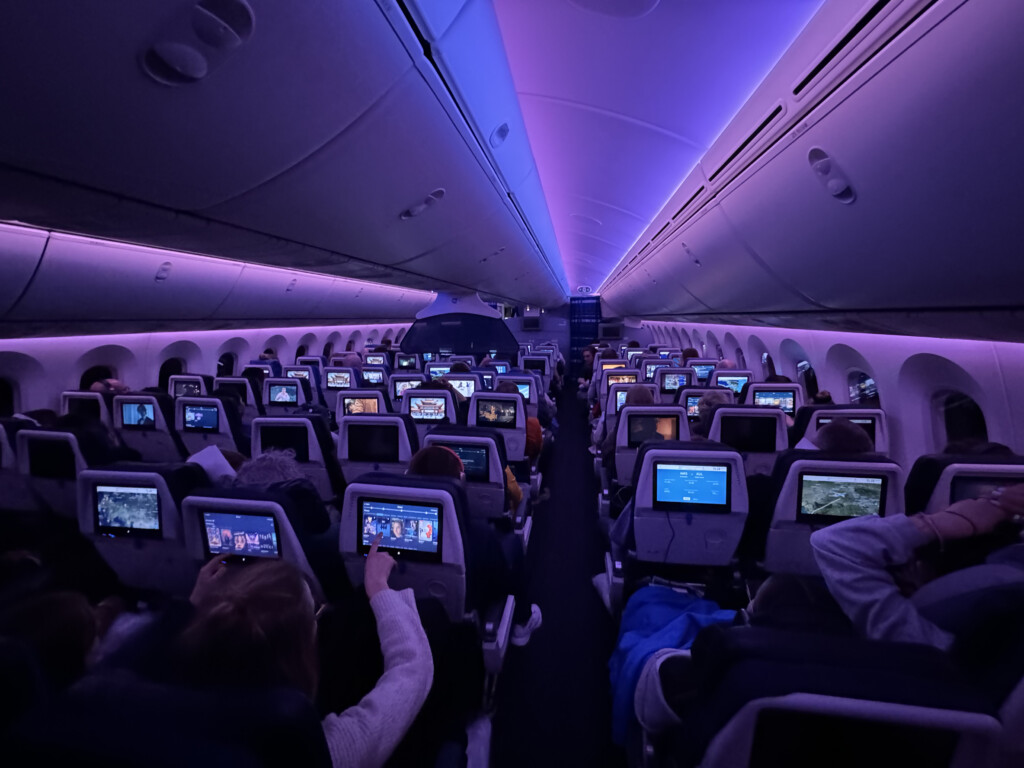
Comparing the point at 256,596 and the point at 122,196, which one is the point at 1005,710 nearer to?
the point at 256,596

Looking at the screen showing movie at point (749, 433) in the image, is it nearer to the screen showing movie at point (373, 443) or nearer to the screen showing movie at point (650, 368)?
the screen showing movie at point (373, 443)

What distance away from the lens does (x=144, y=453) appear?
7.02 metres

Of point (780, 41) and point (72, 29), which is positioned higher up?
point (780, 41)

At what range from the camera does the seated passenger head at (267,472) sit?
349 cm

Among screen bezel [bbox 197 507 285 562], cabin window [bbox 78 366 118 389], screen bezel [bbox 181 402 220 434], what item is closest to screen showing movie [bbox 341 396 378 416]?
screen bezel [bbox 181 402 220 434]

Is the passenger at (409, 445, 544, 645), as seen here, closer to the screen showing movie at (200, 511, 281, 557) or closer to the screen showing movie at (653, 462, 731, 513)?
the screen showing movie at (200, 511, 281, 557)

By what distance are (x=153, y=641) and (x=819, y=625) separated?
2190mm

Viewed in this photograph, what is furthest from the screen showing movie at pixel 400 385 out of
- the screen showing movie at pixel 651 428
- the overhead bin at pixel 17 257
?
the overhead bin at pixel 17 257

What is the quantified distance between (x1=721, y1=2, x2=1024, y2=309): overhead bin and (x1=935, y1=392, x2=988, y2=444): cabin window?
345 cm

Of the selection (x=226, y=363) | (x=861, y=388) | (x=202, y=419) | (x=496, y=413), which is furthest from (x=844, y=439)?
(x=226, y=363)

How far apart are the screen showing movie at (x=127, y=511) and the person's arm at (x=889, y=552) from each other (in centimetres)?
369

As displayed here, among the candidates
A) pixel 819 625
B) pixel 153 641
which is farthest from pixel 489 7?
pixel 819 625

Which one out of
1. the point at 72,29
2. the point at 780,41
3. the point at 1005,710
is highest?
the point at 780,41

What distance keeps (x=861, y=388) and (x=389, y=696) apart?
30.1 feet
